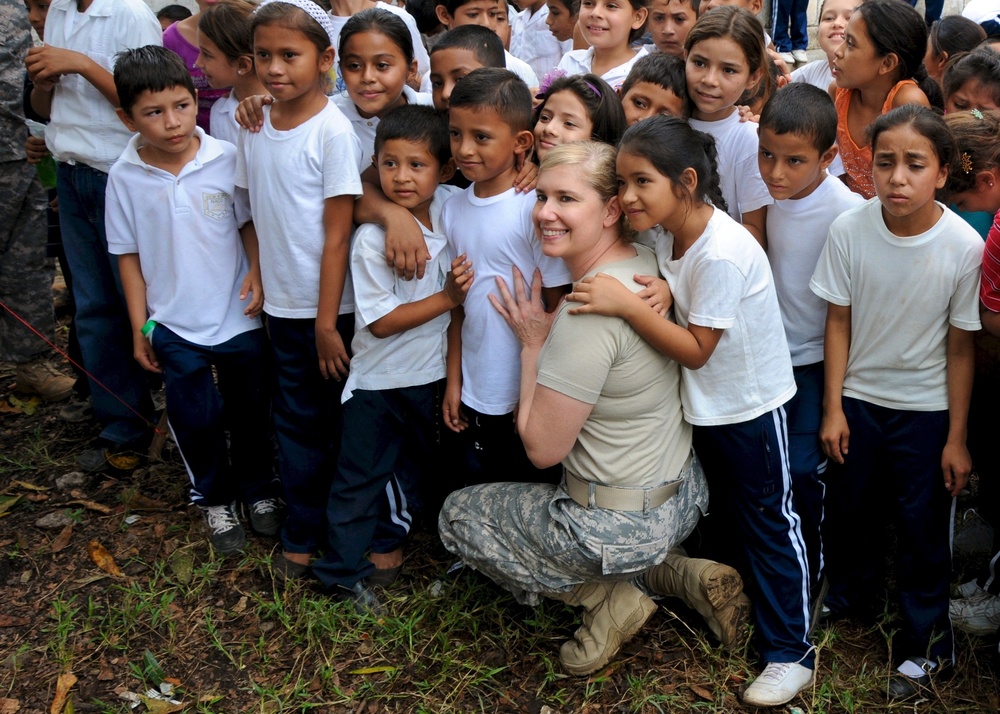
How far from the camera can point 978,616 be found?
302 cm

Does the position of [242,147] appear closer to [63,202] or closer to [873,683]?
[63,202]

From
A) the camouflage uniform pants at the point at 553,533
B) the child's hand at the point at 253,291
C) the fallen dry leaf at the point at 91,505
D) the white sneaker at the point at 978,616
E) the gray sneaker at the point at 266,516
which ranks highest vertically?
the child's hand at the point at 253,291

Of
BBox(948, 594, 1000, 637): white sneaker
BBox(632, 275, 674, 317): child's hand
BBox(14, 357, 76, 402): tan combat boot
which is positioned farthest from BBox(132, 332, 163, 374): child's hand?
BBox(948, 594, 1000, 637): white sneaker

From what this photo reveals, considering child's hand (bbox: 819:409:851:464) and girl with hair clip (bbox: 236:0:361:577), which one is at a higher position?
girl with hair clip (bbox: 236:0:361:577)

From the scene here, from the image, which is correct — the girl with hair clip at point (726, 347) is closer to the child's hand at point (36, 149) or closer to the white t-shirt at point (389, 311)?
the white t-shirt at point (389, 311)

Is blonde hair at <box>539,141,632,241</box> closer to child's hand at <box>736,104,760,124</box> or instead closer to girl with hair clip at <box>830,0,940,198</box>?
child's hand at <box>736,104,760,124</box>

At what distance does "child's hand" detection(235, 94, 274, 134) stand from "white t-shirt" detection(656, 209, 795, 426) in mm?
1413

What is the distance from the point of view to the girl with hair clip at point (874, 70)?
3.17 m

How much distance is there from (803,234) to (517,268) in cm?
93

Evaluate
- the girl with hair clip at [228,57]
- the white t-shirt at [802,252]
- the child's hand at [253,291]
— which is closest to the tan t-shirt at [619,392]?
the white t-shirt at [802,252]

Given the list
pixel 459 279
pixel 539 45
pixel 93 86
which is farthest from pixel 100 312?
pixel 539 45

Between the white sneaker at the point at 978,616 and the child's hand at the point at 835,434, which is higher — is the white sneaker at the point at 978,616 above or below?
below

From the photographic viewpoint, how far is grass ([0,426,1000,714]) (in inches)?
113

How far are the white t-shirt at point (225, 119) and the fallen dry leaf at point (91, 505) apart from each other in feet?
5.25
